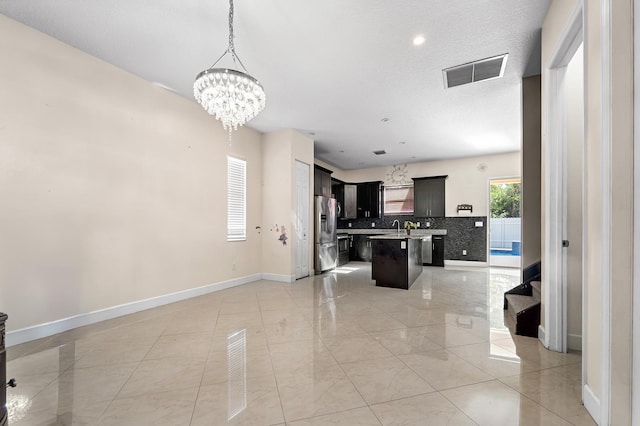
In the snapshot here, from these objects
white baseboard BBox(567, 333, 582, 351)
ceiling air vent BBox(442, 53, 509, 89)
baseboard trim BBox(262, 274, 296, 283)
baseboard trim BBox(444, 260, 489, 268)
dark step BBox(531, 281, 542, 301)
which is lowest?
baseboard trim BBox(444, 260, 489, 268)

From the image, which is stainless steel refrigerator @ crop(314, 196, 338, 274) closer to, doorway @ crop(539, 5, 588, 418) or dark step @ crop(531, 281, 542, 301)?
dark step @ crop(531, 281, 542, 301)

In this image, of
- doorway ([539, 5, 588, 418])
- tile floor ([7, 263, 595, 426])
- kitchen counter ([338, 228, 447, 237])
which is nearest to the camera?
tile floor ([7, 263, 595, 426])

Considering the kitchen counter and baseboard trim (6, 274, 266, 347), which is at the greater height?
the kitchen counter

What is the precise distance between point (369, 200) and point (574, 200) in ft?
20.8

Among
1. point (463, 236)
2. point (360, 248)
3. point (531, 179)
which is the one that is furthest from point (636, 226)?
point (360, 248)

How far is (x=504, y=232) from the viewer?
26.3 ft

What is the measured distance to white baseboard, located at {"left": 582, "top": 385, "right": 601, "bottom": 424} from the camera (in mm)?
1438

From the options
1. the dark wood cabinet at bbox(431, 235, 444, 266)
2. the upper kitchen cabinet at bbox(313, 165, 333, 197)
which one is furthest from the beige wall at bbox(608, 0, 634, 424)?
the dark wood cabinet at bbox(431, 235, 444, 266)

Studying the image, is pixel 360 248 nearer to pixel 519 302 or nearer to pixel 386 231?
pixel 386 231

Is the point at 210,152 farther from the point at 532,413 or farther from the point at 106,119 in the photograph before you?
the point at 532,413

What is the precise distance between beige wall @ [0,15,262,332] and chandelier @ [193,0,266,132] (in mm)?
1586

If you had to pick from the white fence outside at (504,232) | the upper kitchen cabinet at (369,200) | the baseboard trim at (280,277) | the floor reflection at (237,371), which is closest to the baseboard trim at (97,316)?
the baseboard trim at (280,277)

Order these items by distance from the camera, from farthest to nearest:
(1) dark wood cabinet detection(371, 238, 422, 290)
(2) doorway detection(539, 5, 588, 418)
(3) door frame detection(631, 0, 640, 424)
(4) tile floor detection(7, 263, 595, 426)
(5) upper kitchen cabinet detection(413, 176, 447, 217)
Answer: (5) upper kitchen cabinet detection(413, 176, 447, 217), (1) dark wood cabinet detection(371, 238, 422, 290), (2) doorway detection(539, 5, 588, 418), (4) tile floor detection(7, 263, 595, 426), (3) door frame detection(631, 0, 640, 424)

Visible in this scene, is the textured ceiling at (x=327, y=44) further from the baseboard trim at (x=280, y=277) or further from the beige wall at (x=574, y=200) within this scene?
the baseboard trim at (x=280, y=277)
